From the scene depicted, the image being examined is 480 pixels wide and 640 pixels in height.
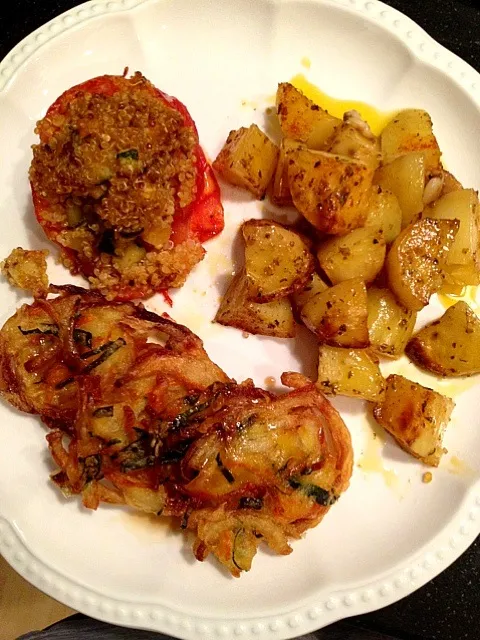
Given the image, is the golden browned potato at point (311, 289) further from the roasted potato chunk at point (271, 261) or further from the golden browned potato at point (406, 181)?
the golden browned potato at point (406, 181)

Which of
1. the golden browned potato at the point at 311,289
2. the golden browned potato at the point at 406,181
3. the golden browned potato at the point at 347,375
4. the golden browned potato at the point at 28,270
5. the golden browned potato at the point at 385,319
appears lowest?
the golden browned potato at the point at 28,270

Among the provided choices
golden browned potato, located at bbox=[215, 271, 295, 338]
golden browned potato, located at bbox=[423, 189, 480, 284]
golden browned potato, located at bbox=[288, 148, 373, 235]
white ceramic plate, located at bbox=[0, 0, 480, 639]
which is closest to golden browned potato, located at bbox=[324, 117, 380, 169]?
golden browned potato, located at bbox=[288, 148, 373, 235]

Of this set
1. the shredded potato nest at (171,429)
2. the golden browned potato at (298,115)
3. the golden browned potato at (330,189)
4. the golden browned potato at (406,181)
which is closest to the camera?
the shredded potato nest at (171,429)

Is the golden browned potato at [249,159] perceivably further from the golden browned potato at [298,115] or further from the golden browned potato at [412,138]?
the golden browned potato at [412,138]

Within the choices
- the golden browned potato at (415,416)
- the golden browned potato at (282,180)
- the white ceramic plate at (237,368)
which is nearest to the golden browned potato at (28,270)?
the white ceramic plate at (237,368)

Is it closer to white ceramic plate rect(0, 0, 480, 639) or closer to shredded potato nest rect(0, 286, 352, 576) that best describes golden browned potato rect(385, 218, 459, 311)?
white ceramic plate rect(0, 0, 480, 639)

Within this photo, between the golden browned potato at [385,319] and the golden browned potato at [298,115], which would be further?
the golden browned potato at [298,115]

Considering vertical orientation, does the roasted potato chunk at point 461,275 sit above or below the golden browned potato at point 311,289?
above

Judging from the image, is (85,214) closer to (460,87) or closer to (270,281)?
(270,281)

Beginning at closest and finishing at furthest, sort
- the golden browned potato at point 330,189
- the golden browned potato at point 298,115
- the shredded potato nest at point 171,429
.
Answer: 1. the shredded potato nest at point 171,429
2. the golden browned potato at point 330,189
3. the golden browned potato at point 298,115
